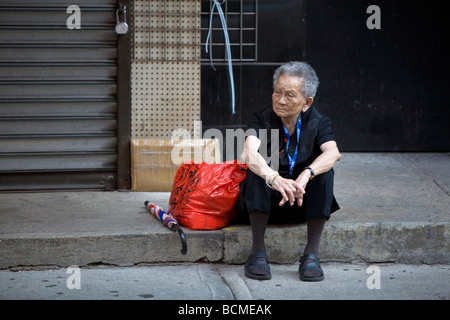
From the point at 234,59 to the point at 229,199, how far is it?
2.14m

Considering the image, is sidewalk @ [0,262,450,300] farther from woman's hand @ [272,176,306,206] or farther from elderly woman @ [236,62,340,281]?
woman's hand @ [272,176,306,206]

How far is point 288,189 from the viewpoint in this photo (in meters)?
3.88

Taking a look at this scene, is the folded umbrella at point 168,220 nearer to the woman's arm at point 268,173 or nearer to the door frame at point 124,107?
the woman's arm at point 268,173

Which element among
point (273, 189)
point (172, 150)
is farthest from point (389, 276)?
point (172, 150)

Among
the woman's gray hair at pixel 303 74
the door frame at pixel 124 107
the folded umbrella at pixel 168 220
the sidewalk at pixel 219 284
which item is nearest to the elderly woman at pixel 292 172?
the woman's gray hair at pixel 303 74

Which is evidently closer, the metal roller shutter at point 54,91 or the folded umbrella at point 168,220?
the folded umbrella at point 168,220

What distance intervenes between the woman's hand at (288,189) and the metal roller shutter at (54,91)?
220cm

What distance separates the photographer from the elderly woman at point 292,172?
13.1 feet

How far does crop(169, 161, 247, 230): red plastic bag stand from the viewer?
4285 millimetres

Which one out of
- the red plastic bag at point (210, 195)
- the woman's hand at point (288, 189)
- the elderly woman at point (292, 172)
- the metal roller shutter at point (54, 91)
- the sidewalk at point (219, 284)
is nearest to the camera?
the sidewalk at point (219, 284)

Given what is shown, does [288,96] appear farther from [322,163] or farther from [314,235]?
[314,235]

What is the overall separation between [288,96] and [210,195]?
0.82m

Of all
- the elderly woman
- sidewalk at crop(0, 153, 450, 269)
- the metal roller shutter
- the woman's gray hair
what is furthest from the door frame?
the woman's gray hair

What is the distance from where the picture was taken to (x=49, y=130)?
557cm
